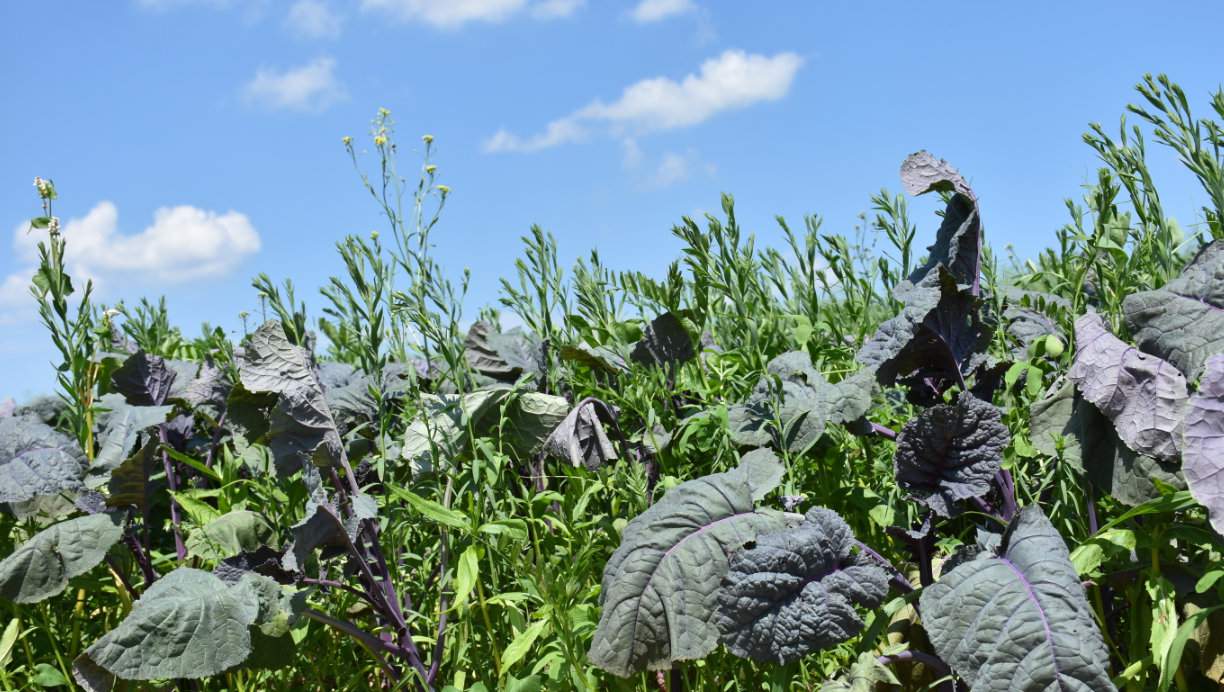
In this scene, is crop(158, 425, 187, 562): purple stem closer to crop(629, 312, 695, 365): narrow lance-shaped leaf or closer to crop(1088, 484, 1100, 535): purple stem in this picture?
crop(629, 312, 695, 365): narrow lance-shaped leaf

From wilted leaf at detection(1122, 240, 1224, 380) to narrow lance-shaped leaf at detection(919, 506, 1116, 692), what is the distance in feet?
1.52

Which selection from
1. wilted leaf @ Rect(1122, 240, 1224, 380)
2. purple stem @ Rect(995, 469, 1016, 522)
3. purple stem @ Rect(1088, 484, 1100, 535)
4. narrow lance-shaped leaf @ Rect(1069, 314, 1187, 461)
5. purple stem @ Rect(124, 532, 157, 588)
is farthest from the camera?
purple stem @ Rect(124, 532, 157, 588)

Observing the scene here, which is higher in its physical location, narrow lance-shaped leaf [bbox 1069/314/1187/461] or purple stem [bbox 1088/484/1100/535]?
narrow lance-shaped leaf [bbox 1069/314/1187/461]

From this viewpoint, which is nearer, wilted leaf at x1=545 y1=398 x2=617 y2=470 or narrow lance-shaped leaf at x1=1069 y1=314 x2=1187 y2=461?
narrow lance-shaped leaf at x1=1069 y1=314 x2=1187 y2=461

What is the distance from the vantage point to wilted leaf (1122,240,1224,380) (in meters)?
2.06

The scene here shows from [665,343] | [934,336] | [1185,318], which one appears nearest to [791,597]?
[934,336]

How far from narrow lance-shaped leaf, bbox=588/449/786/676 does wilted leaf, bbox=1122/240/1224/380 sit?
88cm

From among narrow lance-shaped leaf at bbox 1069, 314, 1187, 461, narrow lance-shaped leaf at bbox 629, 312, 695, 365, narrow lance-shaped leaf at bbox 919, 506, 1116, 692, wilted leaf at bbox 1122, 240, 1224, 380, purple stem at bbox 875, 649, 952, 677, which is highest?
narrow lance-shaped leaf at bbox 629, 312, 695, 365

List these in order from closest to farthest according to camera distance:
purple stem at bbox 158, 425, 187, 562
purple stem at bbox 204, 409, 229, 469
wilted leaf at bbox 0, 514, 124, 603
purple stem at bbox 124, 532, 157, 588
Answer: wilted leaf at bbox 0, 514, 124, 603
purple stem at bbox 124, 532, 157, 588
purple stem at bbox 158, 425, 187, 562
purple stem at bbox 204, 409, 229, 469

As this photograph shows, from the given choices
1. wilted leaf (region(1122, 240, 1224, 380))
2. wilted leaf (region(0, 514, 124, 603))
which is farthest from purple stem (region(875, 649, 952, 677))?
wilted leaf (region(0, 514, 124, 603))

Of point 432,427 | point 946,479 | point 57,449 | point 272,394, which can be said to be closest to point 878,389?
point 946,479

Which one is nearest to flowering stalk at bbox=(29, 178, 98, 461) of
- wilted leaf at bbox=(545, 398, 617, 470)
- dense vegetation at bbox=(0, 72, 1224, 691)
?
dense vegetation at bbox=(0, 72, 1224, 691)

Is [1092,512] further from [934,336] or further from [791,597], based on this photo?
[791,597]

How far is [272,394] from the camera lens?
295 cm
